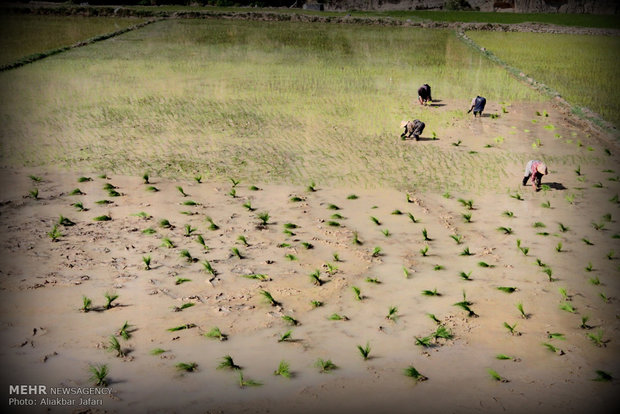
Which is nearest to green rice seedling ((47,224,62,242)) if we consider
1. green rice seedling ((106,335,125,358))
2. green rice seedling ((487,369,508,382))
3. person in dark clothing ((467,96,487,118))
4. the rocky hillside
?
green rice seedling ((106,335,125,358))

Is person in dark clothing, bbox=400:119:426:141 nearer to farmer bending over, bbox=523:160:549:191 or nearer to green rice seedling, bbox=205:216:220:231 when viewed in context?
farmer bending over, bbox=523:160:549:191

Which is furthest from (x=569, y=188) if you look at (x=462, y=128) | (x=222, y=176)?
(x=222, y=176)

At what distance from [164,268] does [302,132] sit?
463 cm

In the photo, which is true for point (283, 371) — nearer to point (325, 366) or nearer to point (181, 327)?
point (325, 366)

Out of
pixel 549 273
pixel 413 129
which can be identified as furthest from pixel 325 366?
pixel 413 129

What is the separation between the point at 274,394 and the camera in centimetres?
340

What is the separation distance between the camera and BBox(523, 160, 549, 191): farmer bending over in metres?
6.61

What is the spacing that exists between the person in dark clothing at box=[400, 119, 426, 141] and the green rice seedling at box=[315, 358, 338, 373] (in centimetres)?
555

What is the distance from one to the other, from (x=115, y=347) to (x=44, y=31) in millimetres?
21023

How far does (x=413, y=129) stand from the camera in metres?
8.56

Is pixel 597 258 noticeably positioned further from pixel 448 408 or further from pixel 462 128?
pixel 462 128

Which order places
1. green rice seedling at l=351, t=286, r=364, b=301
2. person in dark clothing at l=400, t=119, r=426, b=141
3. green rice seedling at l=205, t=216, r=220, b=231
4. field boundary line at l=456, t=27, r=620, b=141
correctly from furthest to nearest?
field boundary line at l=456, t=27, r=620, b=141, person in dark clothing at l=400, t=119, r=426, b=141, green rice seedling at l=205, t=216, r=220, b=231, green rice seedling at l=351, t=286, r=364, b=301

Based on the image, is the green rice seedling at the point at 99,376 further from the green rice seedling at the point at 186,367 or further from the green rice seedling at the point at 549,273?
the green rice seedling at the point at 549,273

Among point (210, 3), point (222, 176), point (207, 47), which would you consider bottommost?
point (222, 176)
